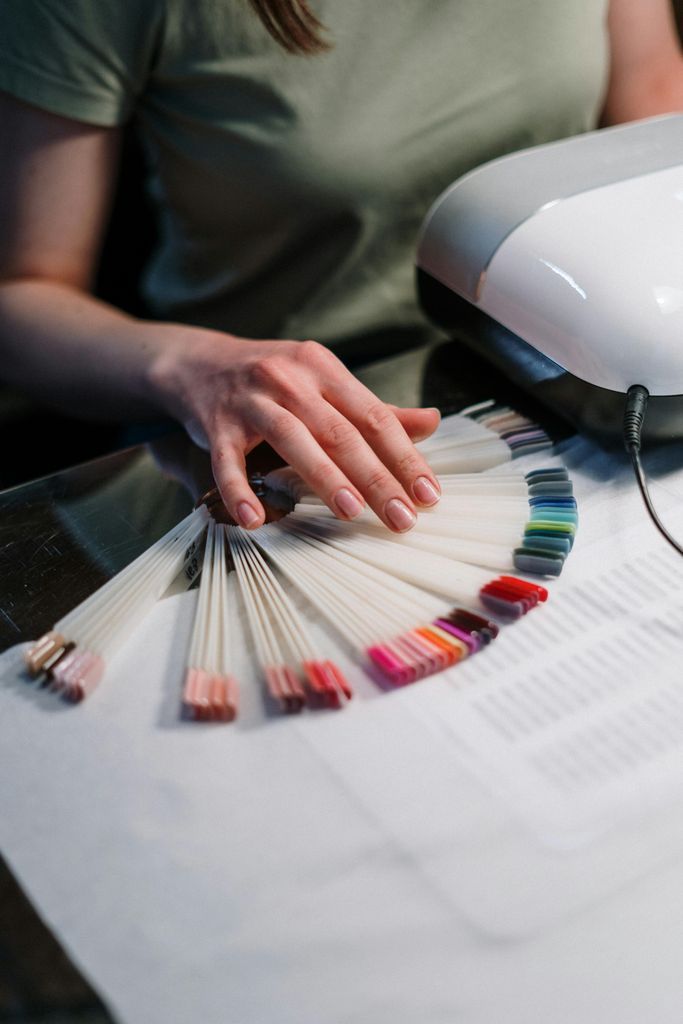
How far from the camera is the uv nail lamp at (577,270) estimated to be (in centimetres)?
52

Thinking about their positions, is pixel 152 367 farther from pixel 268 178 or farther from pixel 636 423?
pixel 636 423

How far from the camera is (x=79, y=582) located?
506 mm

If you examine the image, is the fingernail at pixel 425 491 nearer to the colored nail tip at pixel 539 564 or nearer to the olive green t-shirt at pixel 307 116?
the colored nail tip at pixel 539 564

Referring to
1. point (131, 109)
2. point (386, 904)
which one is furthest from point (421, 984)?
point (131, 109)

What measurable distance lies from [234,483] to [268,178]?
288mm

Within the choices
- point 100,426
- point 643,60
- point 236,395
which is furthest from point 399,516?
point 643,60

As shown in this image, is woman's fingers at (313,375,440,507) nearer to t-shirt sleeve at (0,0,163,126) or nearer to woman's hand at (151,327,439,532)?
woman's hand at (151,327,439,532)

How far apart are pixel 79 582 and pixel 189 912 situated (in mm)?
215

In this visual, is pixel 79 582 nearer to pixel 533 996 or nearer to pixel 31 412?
pixel 533 996

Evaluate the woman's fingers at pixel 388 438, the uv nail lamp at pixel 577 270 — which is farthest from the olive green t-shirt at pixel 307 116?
the woman's fingers at pixel 388 438

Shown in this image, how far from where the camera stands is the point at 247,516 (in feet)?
1.67

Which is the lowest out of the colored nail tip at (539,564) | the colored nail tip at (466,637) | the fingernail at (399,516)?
the colored nail tip at (539,564)

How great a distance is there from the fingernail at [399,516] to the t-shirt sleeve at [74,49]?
0.36m

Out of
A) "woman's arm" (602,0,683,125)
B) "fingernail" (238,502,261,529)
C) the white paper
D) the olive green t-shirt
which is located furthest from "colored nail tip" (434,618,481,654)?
"woman's arm" (602,0,683,125)
